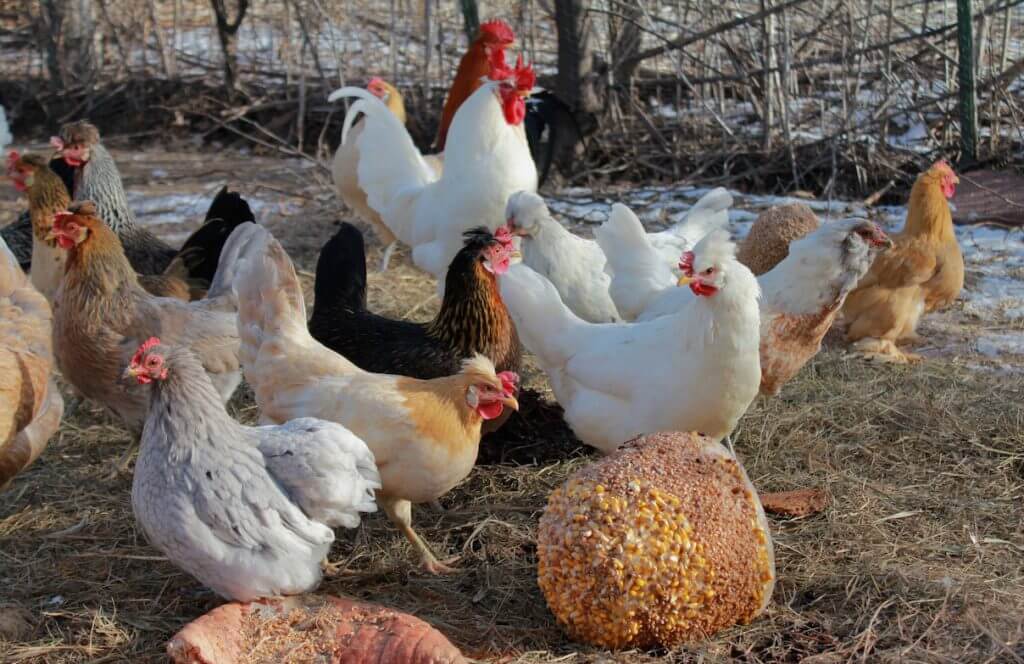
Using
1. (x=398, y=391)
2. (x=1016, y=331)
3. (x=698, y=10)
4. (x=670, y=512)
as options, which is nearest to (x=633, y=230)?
(x=398, y=391)

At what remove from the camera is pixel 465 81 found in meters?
6.99

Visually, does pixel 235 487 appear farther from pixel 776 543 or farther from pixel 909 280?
pixel 909 280

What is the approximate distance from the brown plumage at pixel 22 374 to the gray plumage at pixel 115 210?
1.38 meters

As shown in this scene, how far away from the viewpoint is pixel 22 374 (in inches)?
146

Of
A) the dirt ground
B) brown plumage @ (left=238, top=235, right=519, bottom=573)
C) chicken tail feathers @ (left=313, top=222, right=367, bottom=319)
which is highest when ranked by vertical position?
chicken tail feathers @ (left=313, top=222, right=367, bottom=319)

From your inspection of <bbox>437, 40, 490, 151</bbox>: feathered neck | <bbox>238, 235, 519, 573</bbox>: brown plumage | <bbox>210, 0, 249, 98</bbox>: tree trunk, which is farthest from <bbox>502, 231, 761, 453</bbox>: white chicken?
<bbox>210, 0, 249, 98</bbox>: tree trunk

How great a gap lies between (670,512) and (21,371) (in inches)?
96.3

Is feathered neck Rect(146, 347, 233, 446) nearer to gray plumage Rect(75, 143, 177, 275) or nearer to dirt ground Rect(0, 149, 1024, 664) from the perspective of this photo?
dirt ground Rect(0, 149, 1024, 664)

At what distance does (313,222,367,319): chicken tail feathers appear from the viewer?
4.50 m

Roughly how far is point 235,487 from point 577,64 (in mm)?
5989

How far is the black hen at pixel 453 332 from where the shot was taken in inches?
163

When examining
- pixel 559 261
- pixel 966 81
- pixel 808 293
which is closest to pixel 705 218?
pixel 559 261

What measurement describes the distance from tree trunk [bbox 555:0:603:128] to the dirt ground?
3649mm

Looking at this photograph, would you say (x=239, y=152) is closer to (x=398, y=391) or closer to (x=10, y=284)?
(x=10, y=284)
